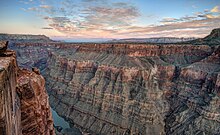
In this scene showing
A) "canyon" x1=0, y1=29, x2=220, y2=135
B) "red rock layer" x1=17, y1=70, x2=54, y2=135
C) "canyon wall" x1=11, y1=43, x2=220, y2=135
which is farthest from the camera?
"canyon wall" x1=11, y1=43, x2=220, y2=135

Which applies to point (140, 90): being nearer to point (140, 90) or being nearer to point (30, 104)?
point (140, 90)

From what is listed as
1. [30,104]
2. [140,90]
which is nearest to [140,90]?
[140,90]

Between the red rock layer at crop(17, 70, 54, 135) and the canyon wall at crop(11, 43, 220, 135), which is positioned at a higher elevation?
the red rock layer at crop(17, 70, 54, 135)

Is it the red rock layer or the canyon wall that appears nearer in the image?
the red rock layer

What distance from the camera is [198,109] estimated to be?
36000 mm

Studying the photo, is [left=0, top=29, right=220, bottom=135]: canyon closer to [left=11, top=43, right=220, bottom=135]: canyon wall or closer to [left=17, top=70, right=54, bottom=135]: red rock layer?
[left=11, top=43, right=220, bottom=135]: canyon wall

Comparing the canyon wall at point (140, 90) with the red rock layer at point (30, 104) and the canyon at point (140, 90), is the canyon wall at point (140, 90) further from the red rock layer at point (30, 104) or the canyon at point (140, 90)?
the red rock layer at point (30, 104)

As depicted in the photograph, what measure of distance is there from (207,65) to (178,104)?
10.8 meters

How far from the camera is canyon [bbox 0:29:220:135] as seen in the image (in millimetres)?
35625

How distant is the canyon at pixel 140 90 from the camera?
117 ft

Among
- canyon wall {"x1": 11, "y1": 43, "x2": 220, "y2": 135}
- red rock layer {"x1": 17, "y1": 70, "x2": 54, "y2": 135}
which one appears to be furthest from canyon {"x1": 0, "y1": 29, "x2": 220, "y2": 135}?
red rock layer {"x1": 17, "y1": 70, "x2": 54, "y2": 135}

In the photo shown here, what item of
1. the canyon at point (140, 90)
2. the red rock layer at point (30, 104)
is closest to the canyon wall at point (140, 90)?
the canyon at point (140, 90)

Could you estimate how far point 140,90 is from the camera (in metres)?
39.8

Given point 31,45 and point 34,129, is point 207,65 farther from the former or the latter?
point 31,45
